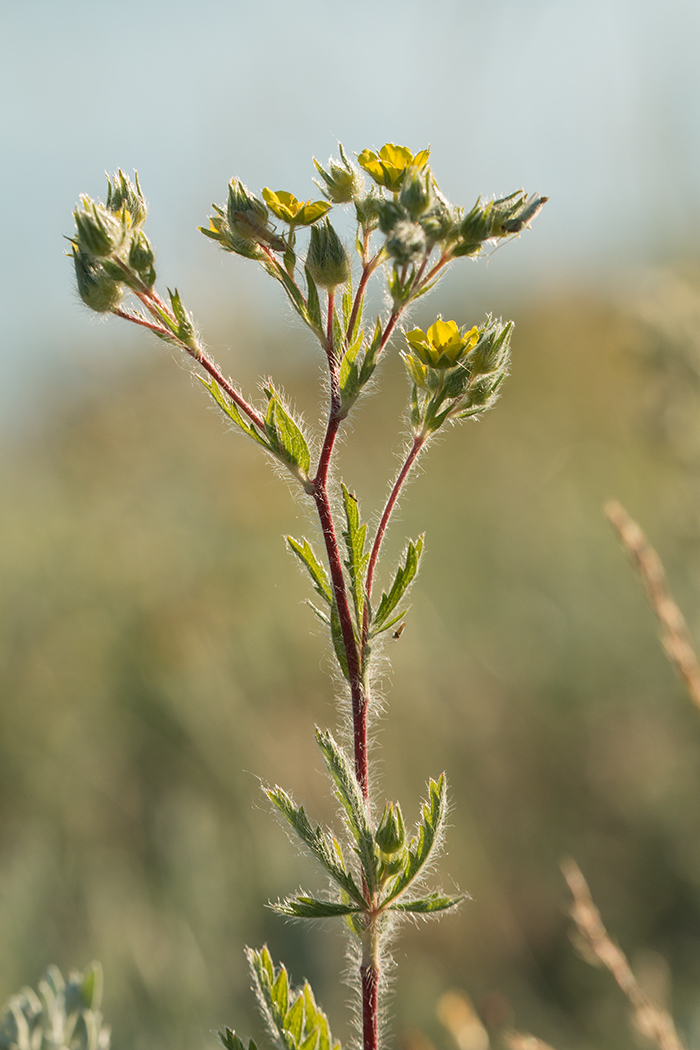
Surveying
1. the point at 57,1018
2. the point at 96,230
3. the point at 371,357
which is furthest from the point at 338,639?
the point at 57,1018

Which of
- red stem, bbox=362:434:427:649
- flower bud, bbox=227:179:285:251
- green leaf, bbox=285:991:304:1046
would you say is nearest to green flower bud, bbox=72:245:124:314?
flower bud, bbox=227:179:285:251

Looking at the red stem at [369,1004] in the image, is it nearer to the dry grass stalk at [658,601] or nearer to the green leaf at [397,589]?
the green leaf at [397,589]

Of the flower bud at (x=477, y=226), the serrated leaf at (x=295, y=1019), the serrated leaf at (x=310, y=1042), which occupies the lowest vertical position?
the serrated leaf at (x=310, y=1042)

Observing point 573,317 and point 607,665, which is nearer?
point 607,665

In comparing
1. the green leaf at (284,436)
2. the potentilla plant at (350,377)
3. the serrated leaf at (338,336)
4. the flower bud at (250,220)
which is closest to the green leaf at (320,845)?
the potentilla plant at (350,377)

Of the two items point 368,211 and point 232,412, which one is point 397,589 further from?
point 368,211

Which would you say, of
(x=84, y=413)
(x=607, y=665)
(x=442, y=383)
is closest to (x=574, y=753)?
(x=607, y=665)

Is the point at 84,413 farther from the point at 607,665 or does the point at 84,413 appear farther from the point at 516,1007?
the point at 516,1007

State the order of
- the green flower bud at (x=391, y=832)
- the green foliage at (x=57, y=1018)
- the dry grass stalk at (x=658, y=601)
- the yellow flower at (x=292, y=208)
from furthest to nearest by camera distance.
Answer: the dry grass stalk at (x=658, y=601)
the green foliage at (x=57, y=1018)
the yellow flower at (x=292, y=208)
the green flower bud at (x=391, y=832)
